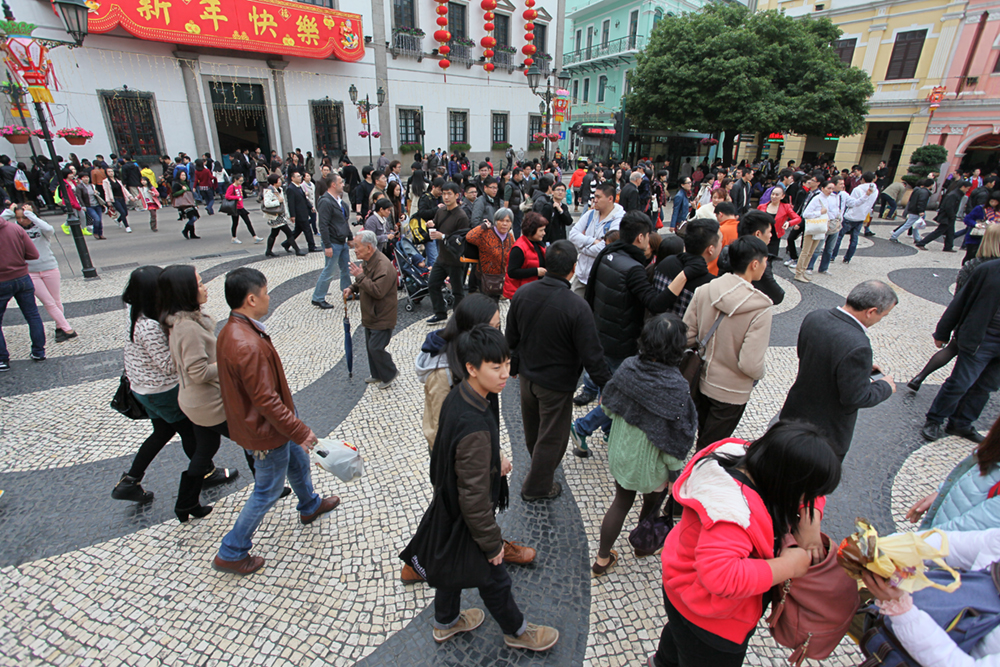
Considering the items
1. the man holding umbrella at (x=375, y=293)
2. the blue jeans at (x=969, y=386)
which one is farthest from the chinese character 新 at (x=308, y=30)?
the blue jeans at (x=969, y=386)

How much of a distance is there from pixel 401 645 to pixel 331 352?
3905mm

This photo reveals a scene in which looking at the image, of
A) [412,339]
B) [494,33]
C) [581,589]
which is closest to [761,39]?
[494,33]

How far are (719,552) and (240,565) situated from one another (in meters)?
2.72

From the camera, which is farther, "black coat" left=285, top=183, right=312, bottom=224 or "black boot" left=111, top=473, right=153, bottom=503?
"black coat" left=285, top=183, right=312, bottom=224

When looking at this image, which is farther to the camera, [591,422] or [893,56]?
[893,56]

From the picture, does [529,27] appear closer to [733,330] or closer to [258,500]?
[733,330]

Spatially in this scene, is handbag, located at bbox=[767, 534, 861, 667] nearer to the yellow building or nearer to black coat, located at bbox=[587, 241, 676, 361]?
black coat, located at bbox=[587, 241, 676, 361]

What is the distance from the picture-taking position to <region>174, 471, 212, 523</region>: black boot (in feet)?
10.1

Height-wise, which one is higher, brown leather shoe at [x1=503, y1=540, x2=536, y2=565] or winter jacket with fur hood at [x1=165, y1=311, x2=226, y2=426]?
winter jacket with fur hood at [x1=165, y1=311, x2=226, y2=426]

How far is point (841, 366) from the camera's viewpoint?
2.51m

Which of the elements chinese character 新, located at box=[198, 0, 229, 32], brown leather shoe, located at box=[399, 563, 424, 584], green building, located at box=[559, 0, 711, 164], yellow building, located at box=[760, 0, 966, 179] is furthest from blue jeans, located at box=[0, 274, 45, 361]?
yellow building, located at box=[760, 0, 966, 179]

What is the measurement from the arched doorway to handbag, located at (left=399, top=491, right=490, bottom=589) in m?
30.1

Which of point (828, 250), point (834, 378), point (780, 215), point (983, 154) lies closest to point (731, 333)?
point (834, 378)

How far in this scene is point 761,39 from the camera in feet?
63.2
